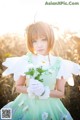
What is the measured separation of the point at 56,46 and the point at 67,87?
301 mm

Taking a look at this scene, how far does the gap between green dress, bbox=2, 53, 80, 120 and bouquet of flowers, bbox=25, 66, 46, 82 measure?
1.0 inches

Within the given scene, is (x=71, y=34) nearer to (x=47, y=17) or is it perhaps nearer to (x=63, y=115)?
(x=47, y=17)

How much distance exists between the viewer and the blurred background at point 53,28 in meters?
3.53

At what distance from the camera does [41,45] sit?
11.6 ft

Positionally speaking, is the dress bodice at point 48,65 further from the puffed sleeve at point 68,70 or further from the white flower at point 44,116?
the white flower at point 44,116

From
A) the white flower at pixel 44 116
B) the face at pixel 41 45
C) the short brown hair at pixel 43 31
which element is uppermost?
the short brown hair at pixel 43 31

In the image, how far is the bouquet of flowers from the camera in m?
3.52

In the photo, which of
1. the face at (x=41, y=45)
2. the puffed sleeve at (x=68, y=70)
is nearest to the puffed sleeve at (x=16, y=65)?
the face at (x=41, y=45)

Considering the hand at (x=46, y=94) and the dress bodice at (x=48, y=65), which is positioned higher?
the dress bodice at (x=48, y=65)

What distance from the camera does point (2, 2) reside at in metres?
3.56

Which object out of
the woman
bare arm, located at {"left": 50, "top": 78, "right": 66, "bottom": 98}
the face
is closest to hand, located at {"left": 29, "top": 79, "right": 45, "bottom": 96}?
the woman

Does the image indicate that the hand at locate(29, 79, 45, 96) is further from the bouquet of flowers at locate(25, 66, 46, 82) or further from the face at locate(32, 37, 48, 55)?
the face at locate(32, 37, 48, 55)

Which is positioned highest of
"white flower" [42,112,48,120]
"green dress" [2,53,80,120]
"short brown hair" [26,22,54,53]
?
"short brown hair" [26,22,54,53]

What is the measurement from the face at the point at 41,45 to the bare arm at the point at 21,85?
0.72 feet
